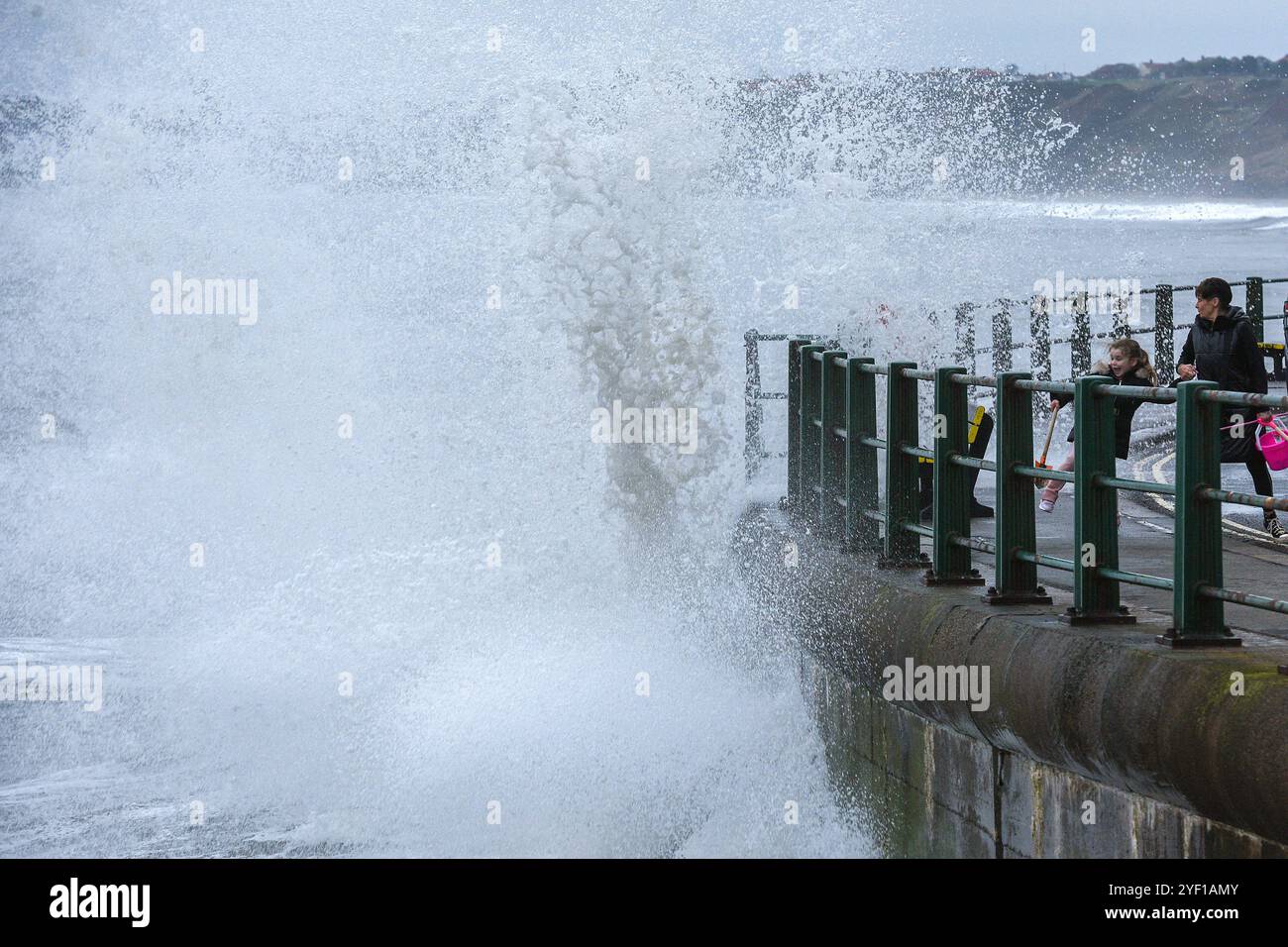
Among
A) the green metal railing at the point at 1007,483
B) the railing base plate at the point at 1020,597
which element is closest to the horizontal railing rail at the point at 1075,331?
the green metal railing at the point at 1007,483

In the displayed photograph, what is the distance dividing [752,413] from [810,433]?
260cm

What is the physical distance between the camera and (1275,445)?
10.5 metres

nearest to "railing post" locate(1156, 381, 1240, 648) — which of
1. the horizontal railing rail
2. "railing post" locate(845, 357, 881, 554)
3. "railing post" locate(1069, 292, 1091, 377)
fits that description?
"railing post" locate(845, 357, 881, 554)

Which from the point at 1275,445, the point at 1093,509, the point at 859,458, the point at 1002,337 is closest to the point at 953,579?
the point at 1093,509

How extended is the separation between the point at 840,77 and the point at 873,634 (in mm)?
11128

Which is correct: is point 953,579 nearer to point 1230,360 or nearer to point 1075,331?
point 1230,360

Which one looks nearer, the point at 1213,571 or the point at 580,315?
the point at 1213,571

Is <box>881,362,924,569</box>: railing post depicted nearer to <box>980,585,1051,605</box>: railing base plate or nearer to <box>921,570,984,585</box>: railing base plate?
<box>921,570,984,585</box>: railing base plate

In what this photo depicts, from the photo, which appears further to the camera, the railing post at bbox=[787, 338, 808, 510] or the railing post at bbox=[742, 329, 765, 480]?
the railing post at bbox=[742, 329, 765, 480]

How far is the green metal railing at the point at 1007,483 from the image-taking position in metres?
6.01

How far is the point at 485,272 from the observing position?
15.6 metres

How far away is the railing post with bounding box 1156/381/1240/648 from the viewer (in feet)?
19.6

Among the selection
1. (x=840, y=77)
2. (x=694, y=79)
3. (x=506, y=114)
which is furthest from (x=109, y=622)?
(x=840, y=77)
